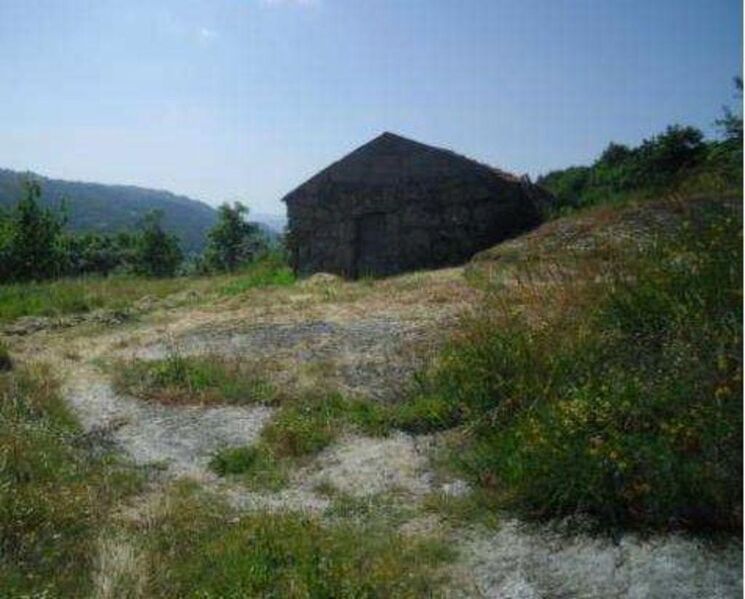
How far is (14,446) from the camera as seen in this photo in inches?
235

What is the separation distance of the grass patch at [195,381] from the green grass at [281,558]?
3.26m

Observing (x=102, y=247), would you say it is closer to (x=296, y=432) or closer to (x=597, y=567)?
(x=296, y=432)

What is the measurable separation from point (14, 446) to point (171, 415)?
7.31 ft

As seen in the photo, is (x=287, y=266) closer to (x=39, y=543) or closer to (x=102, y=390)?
(x=102, y=390)

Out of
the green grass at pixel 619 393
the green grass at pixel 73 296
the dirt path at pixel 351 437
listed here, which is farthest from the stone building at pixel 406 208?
the green grass at pixel 619 393

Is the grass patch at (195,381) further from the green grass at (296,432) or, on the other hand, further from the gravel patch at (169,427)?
the green grass at (296,432)

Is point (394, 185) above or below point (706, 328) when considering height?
above

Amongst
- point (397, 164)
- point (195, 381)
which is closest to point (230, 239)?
point (397, 164)

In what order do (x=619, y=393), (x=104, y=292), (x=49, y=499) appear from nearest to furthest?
1. (x=619, y=393)
2. (x=49, y=499)
3. (x=104, y=292)

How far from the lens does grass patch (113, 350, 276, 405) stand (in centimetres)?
839

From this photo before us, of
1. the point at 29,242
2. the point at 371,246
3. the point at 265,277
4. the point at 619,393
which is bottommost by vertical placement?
the point at 265,277

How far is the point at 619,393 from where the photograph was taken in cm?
479

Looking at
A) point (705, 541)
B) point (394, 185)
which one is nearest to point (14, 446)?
point (705, 541)

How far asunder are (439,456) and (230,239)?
52362 mm
